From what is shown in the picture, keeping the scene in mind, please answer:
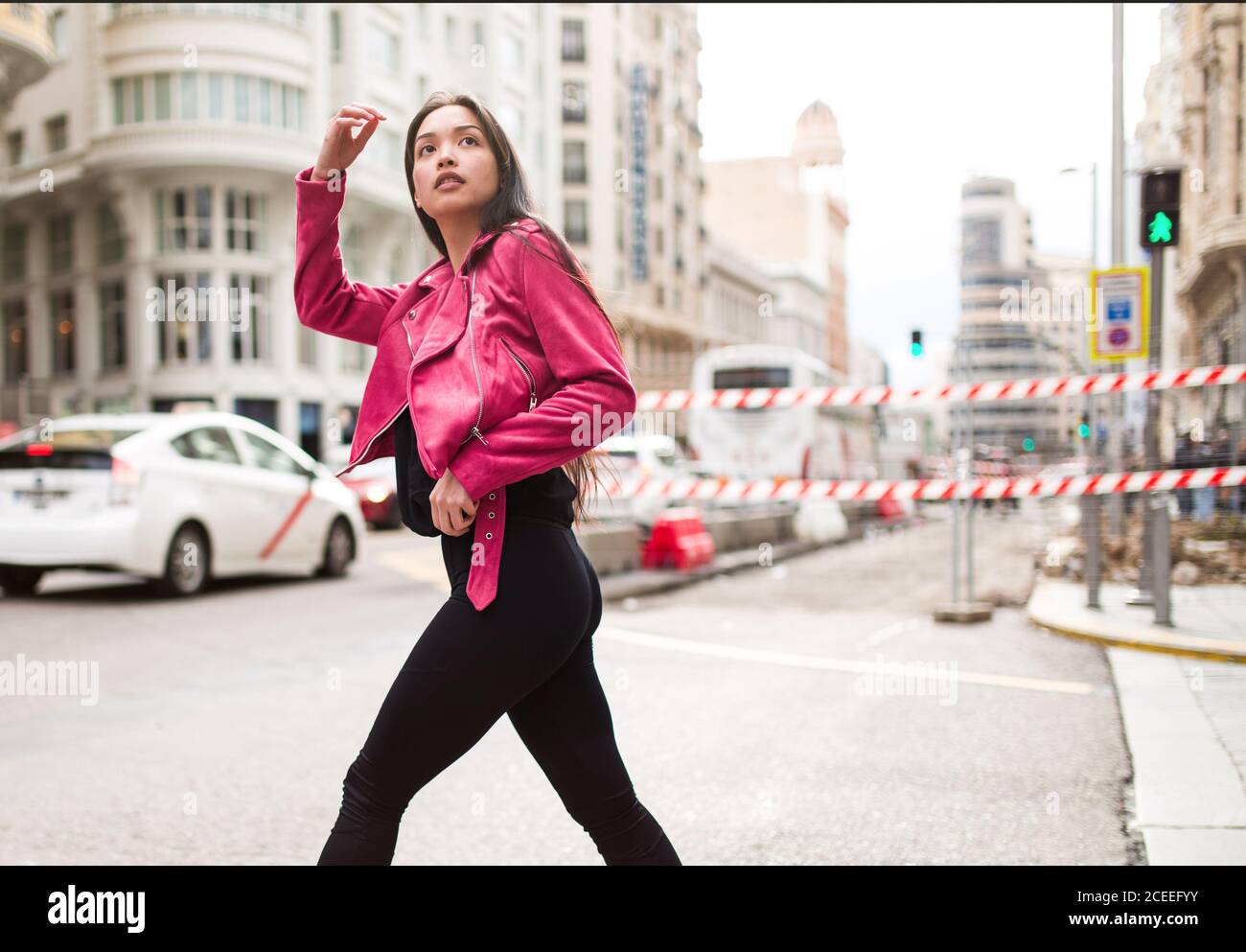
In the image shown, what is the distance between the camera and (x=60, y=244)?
39969 millimetres

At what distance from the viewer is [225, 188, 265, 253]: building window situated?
3675 cm

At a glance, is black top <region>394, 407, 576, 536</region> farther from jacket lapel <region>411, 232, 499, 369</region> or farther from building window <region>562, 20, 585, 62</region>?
building window <region>562, 20, 585, 62</region>

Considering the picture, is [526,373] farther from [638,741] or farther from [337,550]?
[337,550]

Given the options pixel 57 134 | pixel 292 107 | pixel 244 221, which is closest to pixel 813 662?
pixel 244 221

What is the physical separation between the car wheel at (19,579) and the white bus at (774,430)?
449 inches

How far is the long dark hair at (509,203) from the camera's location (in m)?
2.31

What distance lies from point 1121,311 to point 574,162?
47355 millimetres

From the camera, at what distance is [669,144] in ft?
205

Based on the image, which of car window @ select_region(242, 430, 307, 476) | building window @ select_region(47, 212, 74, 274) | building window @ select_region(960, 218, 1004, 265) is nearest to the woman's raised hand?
car window @ select_region(242, 430, 307, 476)

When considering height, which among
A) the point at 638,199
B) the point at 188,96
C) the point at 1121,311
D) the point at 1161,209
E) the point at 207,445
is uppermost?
the point at 638,199

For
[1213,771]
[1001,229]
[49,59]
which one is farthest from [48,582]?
[1001,229]

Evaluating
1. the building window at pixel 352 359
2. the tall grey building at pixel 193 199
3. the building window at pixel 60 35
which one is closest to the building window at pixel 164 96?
the tall grey building at pixel 193 199
